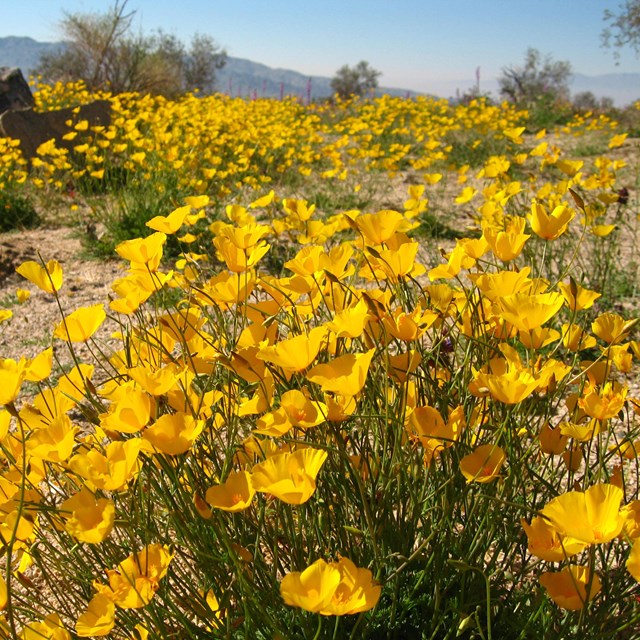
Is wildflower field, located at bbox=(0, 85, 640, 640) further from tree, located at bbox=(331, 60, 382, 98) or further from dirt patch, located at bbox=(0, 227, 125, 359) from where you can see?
Result: tree, located at bbox=(331, 60, 382, 98)

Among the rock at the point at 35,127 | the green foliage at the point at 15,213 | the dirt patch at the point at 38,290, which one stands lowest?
the dirt patch at the point at 38,290

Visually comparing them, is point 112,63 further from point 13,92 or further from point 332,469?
point 332,469

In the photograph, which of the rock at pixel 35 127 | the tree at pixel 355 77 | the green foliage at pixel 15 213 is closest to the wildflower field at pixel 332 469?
the green foliage at pixel 15 213

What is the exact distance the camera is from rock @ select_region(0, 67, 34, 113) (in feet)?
40.2

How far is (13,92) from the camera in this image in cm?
1251

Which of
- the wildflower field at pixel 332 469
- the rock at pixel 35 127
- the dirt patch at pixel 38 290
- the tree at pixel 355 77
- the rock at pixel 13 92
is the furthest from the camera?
the tree at pixel 355 77

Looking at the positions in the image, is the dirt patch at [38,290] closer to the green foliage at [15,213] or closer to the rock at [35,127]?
the green foliage at [15,213]

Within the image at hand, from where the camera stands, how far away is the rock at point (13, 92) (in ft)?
40.2

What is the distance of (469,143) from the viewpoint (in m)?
10.0

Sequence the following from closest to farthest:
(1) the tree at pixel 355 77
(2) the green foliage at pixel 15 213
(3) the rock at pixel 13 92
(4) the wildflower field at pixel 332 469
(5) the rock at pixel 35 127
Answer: (4) the wildflower field at pixel 332 469 → (2) the green foliage at pixel 15 213 → (5) the rock at pixel 35 127 → (3) the rock at pixel 13 92 → (1) the tree at pixel 355 77

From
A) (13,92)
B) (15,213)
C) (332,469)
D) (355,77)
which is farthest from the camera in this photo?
(355,77)

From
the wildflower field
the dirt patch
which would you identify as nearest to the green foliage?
the dirt patch

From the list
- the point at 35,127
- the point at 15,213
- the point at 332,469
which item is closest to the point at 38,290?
the point at 15,213

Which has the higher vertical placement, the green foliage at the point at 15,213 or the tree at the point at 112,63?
the tree at the point at 112,63
